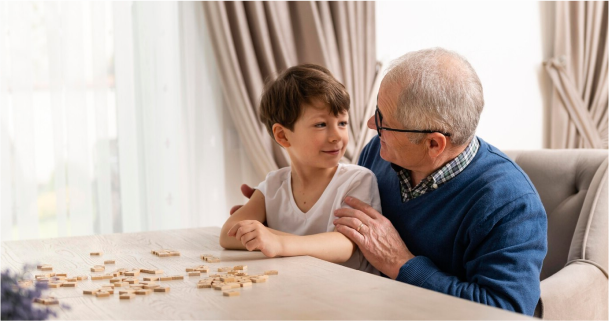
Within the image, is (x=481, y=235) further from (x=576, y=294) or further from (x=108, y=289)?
(x=108, y=289)

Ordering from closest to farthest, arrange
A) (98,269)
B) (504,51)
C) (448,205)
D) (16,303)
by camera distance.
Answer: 1. (16,303)
2. (98,269)
3. (448,205)
4. (504,51)

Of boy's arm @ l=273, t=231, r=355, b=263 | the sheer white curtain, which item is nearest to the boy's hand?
boy's arm @ l=273, t=231, r=355, b=263

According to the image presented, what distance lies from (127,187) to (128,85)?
629mm

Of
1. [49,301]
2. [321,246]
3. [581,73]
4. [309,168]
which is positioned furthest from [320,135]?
A: [581,73]

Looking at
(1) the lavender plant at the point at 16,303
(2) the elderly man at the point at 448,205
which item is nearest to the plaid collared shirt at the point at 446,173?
(2) the elderly man at the point at 448,205

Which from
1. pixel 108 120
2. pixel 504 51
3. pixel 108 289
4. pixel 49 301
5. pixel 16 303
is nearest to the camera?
pixel 16 303

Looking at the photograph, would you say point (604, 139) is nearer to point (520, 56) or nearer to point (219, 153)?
point (520, 56)

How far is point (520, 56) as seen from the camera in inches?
207

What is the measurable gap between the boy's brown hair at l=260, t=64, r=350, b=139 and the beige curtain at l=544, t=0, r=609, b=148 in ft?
11.9

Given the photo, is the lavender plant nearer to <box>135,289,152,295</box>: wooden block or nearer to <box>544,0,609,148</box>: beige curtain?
<box>135,289,152,295</box>: wooden block

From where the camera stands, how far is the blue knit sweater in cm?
162

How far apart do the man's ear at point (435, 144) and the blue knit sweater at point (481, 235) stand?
0.32ft

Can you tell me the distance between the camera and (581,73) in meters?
5.11

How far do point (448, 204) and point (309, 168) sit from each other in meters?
0.54
